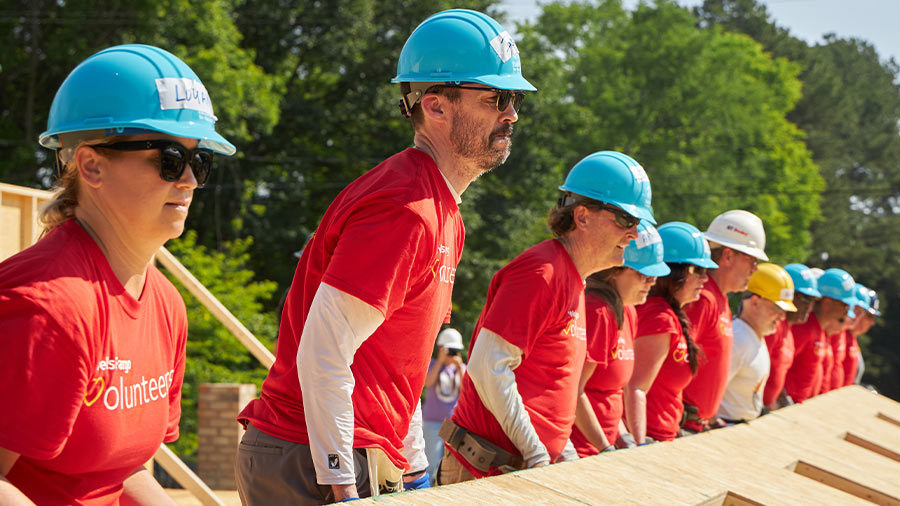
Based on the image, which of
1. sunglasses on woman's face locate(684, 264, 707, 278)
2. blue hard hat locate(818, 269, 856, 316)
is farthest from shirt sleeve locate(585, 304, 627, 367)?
blue hard hat locate(818, 269, 856, 316)

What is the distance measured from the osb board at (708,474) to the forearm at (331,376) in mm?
251

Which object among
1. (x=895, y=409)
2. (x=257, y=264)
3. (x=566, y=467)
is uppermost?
(x=566, y=467)

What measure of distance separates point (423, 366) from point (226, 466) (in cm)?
788

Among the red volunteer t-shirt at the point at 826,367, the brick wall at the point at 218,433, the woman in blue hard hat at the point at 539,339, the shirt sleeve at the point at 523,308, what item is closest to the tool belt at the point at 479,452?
the woman in blue hard hat at the point at 539,339

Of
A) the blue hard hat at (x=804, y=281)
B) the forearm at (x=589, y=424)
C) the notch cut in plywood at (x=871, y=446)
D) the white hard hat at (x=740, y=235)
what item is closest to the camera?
the forearm at (x=589, y=424)

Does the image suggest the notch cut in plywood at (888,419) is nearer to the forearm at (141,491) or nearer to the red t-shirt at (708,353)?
the red t-shirt at (708,353)

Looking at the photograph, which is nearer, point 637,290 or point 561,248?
point 561,248

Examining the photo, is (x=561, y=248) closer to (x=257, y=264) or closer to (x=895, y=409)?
(x=895, y=409)

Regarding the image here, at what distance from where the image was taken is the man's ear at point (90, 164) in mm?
2156

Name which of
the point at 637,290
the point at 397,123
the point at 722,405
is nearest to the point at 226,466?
the point at 722,405

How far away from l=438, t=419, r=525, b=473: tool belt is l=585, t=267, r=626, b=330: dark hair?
3.96 ft

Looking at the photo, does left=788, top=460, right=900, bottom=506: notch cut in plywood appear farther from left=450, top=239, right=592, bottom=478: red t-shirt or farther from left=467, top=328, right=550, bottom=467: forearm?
left=467, top=328, right=550, bottom=467: forearm

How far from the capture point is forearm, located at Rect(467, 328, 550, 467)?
377 cm

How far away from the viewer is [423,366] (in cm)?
282
